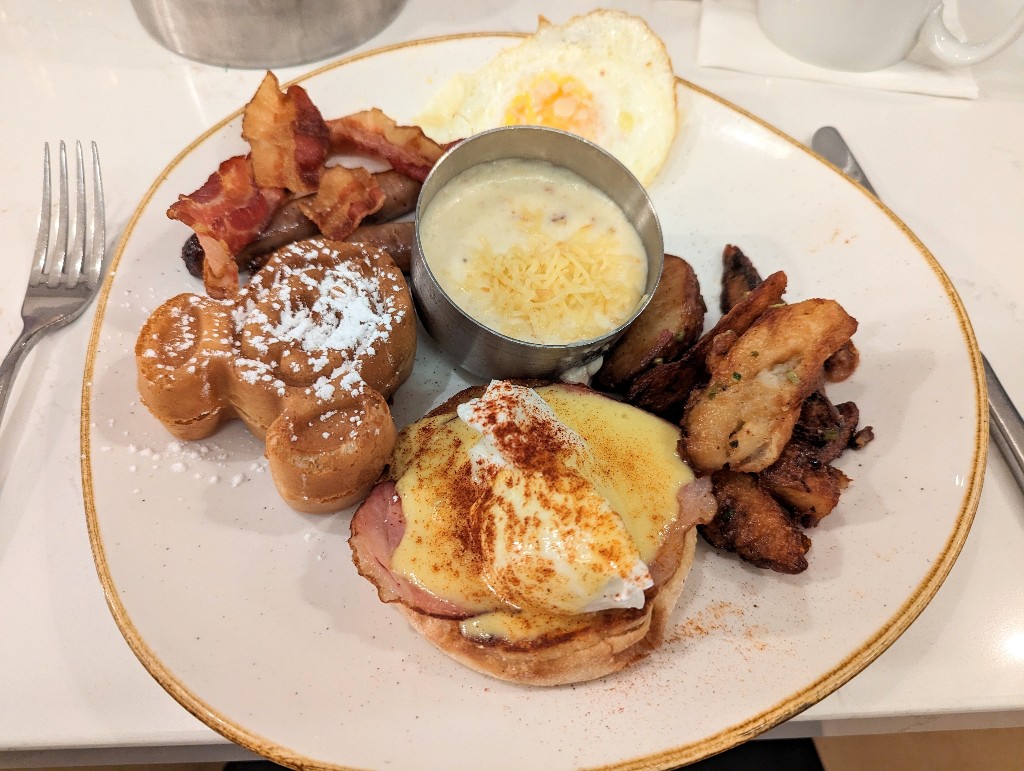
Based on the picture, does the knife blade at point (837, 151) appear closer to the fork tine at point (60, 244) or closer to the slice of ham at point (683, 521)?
the slice of ham at point (683, 521)

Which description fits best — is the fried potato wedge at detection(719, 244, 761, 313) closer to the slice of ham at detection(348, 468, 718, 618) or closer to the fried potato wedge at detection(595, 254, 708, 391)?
the fried potato wedge at detection(595, 254, 708, 391)

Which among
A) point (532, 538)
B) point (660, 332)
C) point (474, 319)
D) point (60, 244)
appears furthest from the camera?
point (60, 244)

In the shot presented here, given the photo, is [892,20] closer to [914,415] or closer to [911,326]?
[911,326]

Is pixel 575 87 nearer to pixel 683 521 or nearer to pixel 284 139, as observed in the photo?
pixel 284 139

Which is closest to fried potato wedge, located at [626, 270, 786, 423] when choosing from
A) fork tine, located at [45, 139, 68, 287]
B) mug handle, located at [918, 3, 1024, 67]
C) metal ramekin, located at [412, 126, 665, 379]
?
metal ramekin, located at [412, 126, 665, 379]

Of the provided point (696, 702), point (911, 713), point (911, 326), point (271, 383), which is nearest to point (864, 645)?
point (911, 713)

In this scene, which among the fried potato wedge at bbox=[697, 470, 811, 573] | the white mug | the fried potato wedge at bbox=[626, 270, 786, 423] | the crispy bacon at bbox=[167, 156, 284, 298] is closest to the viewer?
the fried potato wedge at bbox=[697, 470, 811, 573]

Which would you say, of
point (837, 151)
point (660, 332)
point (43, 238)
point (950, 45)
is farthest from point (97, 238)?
point (950, 45)
